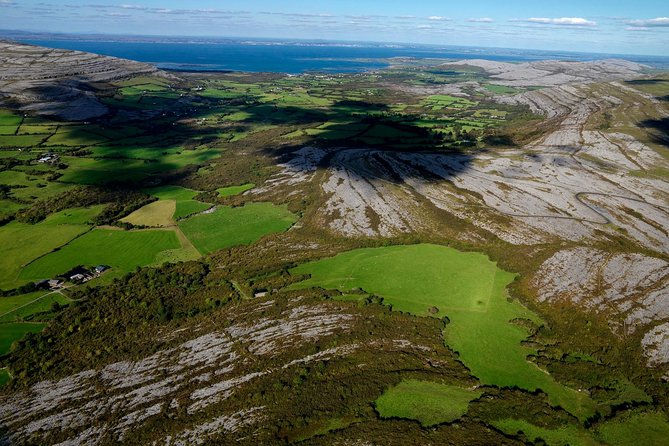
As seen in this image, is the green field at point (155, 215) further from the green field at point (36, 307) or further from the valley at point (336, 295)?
the green field at point (36, 307)

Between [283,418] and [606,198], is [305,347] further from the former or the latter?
[606,198]

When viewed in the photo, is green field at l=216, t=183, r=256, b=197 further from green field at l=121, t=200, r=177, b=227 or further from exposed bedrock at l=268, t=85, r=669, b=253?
green field at l=121, t=200, r=177, b=227

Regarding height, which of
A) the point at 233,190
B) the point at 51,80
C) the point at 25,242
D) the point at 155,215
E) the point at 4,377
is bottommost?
the point at 4,377

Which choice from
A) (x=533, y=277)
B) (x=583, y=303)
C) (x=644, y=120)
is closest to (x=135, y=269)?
(x=533, y=277)

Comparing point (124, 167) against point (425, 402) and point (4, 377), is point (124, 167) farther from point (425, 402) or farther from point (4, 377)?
point (425, 402)

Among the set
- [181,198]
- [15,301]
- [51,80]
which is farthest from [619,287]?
Result: [51,80]

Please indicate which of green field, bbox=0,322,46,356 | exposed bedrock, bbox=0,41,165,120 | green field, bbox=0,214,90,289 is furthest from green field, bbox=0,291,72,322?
exposed bedrock, bbox=0,41,165,120

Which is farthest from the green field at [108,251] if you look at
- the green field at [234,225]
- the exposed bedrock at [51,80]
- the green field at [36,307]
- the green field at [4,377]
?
the exposed bedrock at [51,80]
